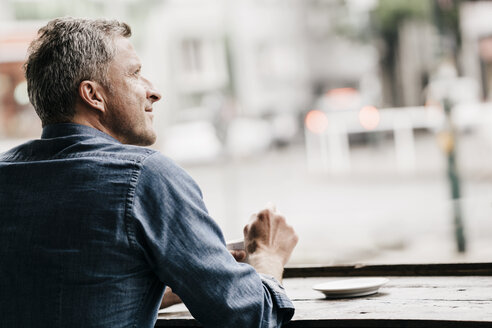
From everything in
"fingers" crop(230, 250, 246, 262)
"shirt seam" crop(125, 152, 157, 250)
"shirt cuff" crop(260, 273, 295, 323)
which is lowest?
"shirt cuff" crop(260, 273, 295, 323)

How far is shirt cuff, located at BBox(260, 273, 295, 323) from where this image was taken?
1522 mm

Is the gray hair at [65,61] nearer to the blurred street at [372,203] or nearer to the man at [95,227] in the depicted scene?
the man at [95,227]

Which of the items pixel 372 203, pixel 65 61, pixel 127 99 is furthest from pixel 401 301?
pixel 372 203

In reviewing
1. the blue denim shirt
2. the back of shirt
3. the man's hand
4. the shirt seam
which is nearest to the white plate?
the man's hand

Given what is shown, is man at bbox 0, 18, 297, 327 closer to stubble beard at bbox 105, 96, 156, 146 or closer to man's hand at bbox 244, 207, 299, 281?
stubble beard at bbox 105, 96, 156, 146

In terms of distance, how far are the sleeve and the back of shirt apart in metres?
0.04

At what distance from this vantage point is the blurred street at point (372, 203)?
5.52 meters

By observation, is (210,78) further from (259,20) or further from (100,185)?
(100,185)

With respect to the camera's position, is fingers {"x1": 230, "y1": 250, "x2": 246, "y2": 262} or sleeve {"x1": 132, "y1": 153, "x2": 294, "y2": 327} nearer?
sleeve {"x1": 132, "y1": 153, "x2": 294, "y2": 327}

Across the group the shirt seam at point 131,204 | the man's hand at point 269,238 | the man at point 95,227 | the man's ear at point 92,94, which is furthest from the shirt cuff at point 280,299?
the man's ear at point 92,94

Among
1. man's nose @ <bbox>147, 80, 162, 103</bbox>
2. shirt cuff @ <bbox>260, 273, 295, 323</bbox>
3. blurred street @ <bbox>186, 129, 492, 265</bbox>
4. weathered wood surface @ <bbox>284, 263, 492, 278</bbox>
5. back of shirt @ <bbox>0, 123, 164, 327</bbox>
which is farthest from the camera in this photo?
blurred street @ <bbox>186, 129, 492, 265</bbox>

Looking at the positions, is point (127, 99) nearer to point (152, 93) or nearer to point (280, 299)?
point (152, 93)

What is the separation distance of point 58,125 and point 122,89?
163 millimetres

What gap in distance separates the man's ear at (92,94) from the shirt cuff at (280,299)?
0.52 meters
